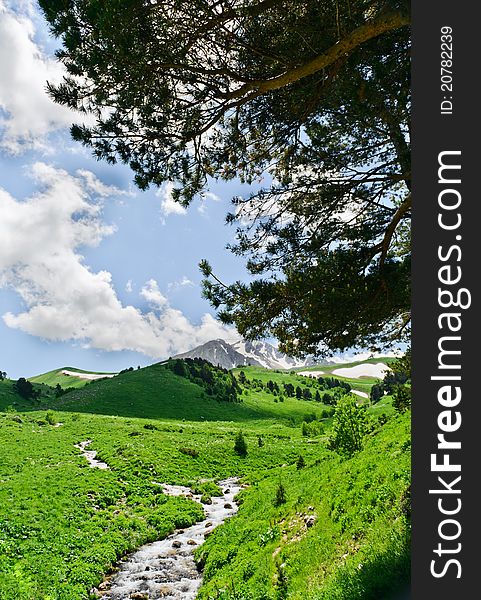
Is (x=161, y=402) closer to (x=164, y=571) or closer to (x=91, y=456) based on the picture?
(x=91, y=456)

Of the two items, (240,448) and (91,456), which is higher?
(240,448)

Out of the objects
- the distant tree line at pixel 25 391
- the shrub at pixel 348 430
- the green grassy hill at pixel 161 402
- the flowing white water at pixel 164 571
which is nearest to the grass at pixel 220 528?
the flowing white water at pixel 164 571

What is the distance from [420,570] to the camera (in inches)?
135

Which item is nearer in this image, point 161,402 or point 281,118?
point 281,118

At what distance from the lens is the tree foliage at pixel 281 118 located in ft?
23.9

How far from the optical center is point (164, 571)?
15.9 m

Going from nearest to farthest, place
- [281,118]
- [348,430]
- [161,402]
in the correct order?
1. [281,118]
2. [348,430]
3. [161,402]

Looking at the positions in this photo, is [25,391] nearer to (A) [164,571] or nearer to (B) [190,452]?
(B) [190,452]

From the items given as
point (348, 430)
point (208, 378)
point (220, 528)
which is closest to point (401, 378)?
point (348, 430)

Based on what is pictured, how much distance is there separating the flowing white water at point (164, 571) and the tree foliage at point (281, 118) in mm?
9923

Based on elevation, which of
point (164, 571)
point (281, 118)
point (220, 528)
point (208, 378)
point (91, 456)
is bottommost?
point (164, 571)

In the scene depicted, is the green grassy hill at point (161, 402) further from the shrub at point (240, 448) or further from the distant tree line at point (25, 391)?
the shrub at point (240, 448)

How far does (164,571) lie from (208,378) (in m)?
133

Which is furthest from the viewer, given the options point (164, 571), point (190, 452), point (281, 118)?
point (190, 452)
